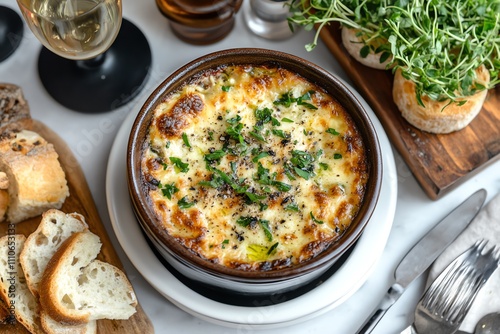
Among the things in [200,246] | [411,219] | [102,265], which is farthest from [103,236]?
[411,219]

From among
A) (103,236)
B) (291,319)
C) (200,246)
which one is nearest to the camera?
(200,246)

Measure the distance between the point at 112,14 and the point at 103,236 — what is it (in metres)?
0.79

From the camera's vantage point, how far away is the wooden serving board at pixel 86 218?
249cm

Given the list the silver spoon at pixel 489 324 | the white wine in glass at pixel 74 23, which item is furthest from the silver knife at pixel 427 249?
the white wine in glass at pixel 74 23

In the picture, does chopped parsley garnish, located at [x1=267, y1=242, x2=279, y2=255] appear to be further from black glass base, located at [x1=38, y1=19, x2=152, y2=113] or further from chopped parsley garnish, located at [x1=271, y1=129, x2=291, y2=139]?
black glass base, located at [x1=38, y1=19, x2=152, y2=113]

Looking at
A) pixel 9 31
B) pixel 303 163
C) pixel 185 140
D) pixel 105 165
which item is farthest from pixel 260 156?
pixel 9 31

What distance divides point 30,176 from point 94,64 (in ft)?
1.93

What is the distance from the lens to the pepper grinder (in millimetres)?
2967

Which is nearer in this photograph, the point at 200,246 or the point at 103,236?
the point at 200,246

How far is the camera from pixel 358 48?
281 cm

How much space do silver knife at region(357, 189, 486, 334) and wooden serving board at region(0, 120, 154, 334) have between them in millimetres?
789

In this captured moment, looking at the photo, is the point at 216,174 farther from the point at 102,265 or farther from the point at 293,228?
the point at 102,265

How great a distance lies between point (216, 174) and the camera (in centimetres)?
238

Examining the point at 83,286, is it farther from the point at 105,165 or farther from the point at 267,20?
the point at 267,20
